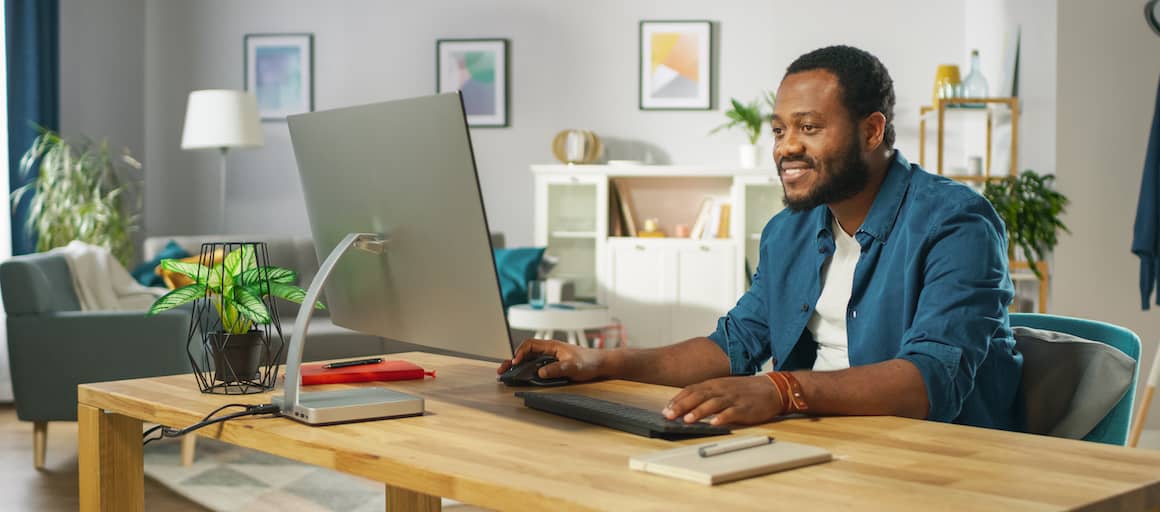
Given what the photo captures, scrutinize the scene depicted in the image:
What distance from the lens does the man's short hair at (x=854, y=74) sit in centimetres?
167

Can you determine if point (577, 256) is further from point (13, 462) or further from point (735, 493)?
point (735, 493)

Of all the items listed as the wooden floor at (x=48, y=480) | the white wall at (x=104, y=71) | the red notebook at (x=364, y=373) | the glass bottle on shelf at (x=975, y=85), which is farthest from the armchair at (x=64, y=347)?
the glass bottle on shelf at (x=975, y=85)

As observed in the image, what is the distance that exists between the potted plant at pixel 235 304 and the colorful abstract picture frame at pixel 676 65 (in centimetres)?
488

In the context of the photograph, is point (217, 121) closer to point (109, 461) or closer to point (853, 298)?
point (109, 461)

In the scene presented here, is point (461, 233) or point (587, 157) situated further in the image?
point (587, 157)

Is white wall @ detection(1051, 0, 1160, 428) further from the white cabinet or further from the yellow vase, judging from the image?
the white cabinet

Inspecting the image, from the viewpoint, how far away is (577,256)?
20.5 feet

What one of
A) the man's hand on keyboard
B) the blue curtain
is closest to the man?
the man's hand on keyboard

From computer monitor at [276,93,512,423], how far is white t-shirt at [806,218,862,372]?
2.29 feet

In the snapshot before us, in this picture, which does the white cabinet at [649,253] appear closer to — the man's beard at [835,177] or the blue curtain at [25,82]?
the blue curtain at [25,82]

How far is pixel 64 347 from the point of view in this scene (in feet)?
13.2

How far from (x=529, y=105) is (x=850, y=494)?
5593 millimetres

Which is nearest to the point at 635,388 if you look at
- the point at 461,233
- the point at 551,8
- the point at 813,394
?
the point at 813,394

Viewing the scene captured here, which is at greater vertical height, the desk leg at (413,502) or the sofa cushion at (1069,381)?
the sofa cushion at (1069,381)
